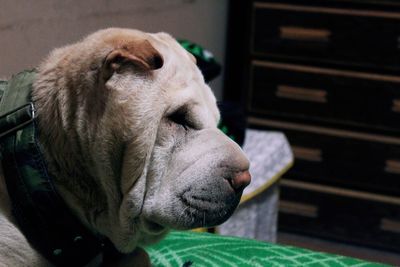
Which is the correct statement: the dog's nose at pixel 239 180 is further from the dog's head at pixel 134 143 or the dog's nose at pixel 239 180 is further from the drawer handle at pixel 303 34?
the drawer handle at pixel 303 34

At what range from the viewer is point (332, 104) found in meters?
2.52

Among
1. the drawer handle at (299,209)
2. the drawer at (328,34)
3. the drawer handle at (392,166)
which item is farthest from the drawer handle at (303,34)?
the drawer handle at (299,209)

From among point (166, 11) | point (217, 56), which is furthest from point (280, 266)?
point (217, 56)

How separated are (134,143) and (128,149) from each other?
15 millimetres

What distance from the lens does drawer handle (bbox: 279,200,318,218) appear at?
259cm

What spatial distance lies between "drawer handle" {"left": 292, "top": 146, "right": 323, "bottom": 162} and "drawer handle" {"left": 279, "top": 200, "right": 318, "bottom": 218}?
20 cm

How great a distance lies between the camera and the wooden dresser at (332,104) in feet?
7.98

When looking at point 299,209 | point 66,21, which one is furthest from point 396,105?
point 66,21

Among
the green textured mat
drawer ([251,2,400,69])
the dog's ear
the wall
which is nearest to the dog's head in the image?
the dog's ear

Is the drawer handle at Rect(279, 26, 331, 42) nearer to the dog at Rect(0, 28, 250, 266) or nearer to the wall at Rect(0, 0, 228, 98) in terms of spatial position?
the wall at Rect(0, 0, 228, 98)

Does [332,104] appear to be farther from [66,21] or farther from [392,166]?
[66,21]

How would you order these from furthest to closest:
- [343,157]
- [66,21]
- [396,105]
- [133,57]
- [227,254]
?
1. [343,157]
2. [396,105]
3. [66,21]
4. [227,254]
5. [133,57]

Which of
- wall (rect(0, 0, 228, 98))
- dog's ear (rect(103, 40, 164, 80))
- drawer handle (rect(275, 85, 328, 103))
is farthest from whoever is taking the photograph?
drawer handle (rect(275, 85, 328, 103))

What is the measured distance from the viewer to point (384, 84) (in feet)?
7.97
